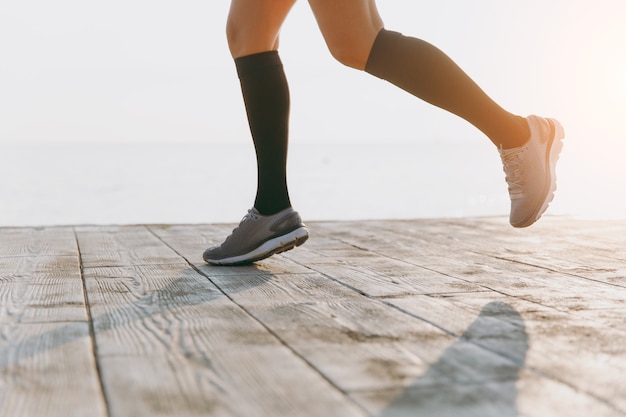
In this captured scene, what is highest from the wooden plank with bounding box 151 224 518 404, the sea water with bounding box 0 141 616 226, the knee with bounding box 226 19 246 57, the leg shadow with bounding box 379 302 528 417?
the knee with bounding box 226 19 246 57

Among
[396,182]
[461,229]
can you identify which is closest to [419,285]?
[461,229]

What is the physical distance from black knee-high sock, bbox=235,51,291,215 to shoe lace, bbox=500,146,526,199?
0.59 meters

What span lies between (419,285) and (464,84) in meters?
0.47

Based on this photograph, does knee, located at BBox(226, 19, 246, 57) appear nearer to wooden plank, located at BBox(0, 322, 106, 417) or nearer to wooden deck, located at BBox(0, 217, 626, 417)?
wooden deck, located at BBox(0, 217, 626, 417)

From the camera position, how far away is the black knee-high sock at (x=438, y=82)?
1.97 m

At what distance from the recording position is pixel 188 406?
1000 millimetres

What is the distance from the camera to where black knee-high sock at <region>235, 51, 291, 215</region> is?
7.48 feet

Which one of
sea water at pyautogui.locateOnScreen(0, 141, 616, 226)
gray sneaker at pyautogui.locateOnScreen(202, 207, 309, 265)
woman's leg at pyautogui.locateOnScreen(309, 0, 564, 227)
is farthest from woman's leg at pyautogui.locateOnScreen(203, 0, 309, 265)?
sea water at pyautogui.locateOnScreen(0, 141, 616, 226)

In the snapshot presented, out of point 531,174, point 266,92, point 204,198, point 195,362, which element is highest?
point 266,92

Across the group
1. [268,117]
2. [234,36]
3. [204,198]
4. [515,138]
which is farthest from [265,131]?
[204,198]

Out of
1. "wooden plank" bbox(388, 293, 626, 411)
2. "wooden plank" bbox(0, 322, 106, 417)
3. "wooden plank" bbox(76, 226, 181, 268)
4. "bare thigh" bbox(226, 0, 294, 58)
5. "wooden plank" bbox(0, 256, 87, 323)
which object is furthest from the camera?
"wooden plank" bbox(76, 226, 181, 268)

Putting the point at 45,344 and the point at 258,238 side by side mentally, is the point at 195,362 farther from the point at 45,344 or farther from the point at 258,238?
the point at 258,238

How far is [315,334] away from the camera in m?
1.38

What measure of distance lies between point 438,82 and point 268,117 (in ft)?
1.68
